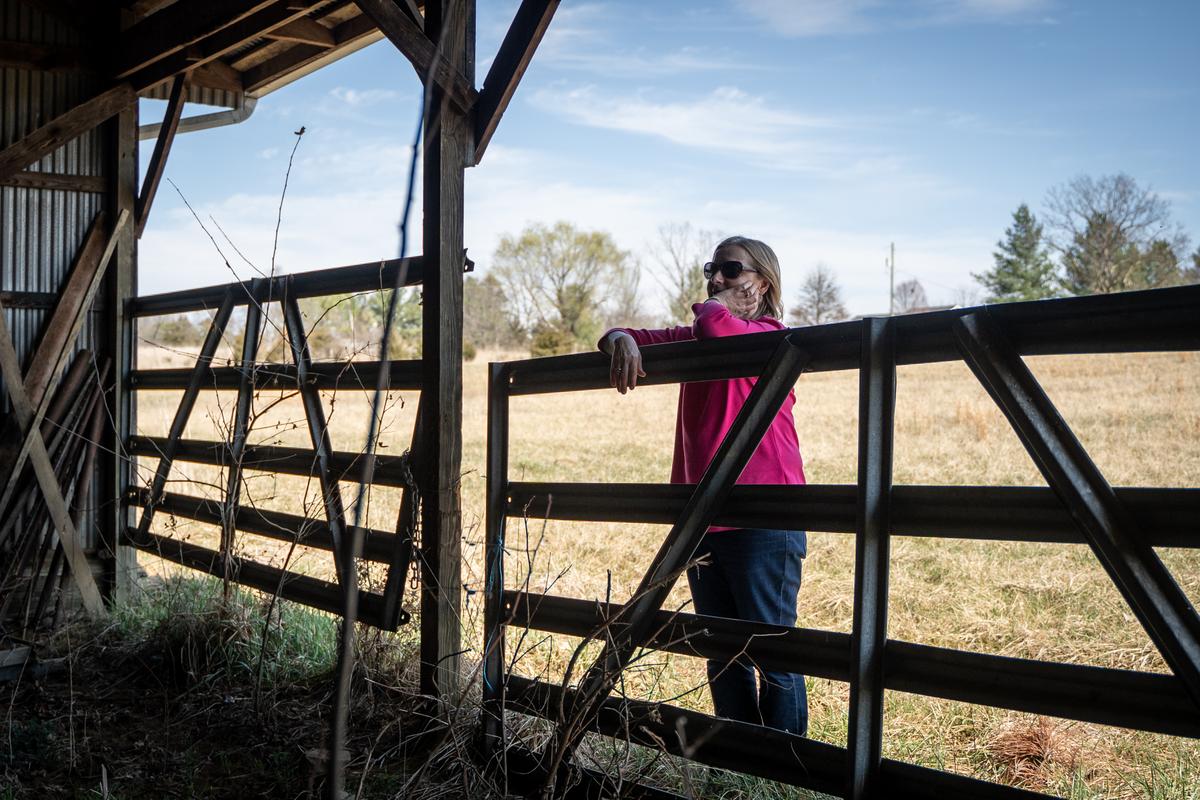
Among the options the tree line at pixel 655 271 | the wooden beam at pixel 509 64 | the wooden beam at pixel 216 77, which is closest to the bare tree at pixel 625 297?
the tree line at pixel 655 271

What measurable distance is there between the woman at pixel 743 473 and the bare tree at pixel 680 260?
35.2 m

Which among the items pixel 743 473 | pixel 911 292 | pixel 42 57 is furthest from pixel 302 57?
pixel 911 292

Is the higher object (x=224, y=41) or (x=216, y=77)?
(x=216, y=77)

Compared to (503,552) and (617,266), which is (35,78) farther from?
(617,266)

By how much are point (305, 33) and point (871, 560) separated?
5.20m

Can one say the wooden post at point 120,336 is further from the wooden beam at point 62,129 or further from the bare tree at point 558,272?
the bare tree at point 558,272

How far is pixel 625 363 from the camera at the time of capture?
10.3ft

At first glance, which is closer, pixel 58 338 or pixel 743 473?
pixel 743 473

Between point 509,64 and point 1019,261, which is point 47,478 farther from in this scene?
point 1019,261

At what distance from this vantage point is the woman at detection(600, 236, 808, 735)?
310 cm

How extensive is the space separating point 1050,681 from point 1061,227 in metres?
47.4

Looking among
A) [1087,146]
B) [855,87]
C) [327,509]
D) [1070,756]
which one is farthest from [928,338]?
[855,87]

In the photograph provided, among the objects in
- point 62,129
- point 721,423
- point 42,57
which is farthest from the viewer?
point 42,57

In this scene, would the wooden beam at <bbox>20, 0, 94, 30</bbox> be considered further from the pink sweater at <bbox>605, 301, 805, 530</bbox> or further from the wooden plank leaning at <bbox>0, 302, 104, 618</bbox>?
the pink sweater at <bbox>605, 301, 805, 530</bbox>
